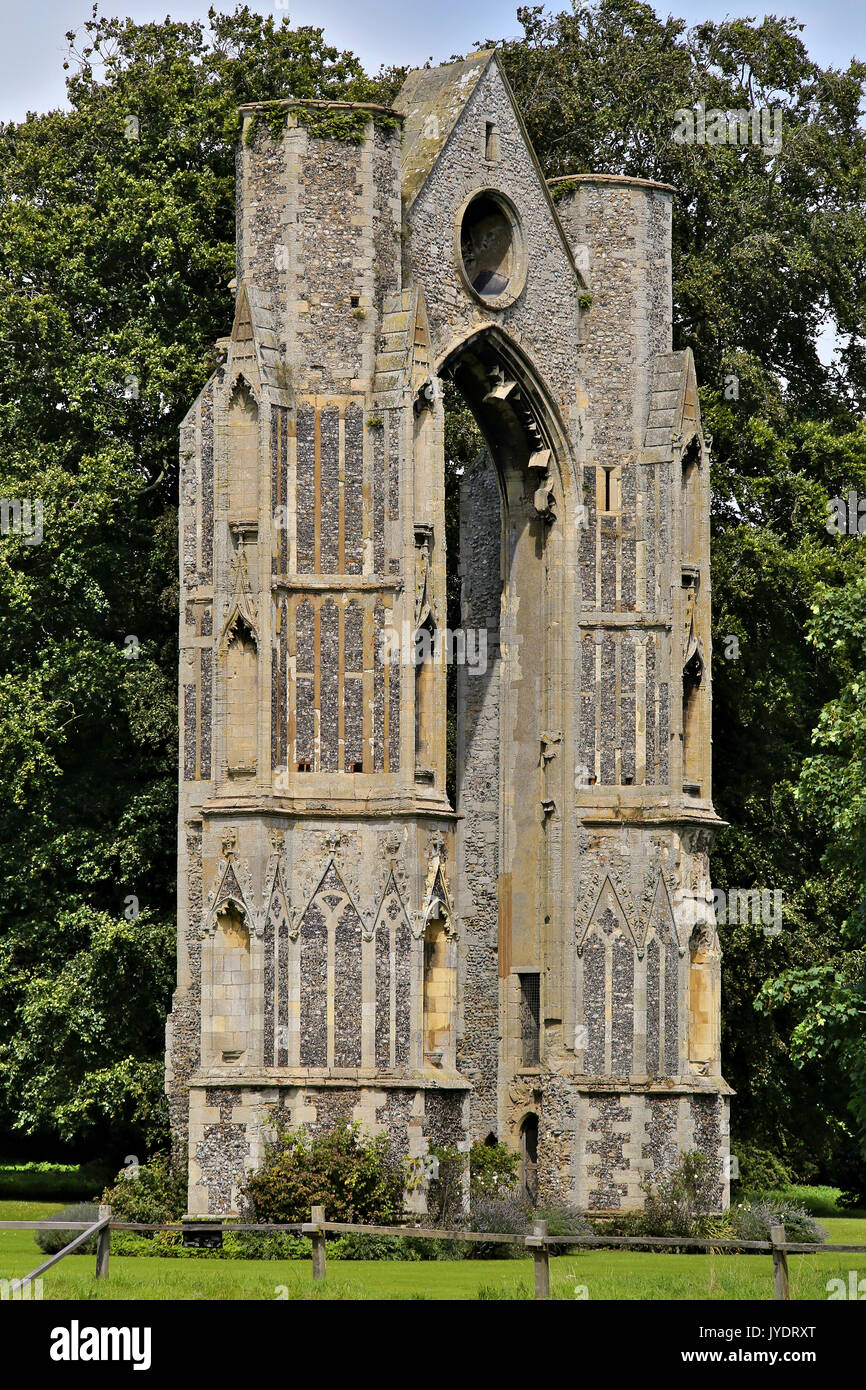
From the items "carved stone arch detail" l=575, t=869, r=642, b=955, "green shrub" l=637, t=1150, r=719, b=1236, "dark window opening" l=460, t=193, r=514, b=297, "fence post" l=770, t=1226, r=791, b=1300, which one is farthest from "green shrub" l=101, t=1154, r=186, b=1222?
"dark window opening" l=460, t=193, r=514, b=297

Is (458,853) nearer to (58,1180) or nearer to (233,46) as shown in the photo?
(58,1180)

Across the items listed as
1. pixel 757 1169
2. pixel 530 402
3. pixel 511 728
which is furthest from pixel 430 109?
pixel 757 1169

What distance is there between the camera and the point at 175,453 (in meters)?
40.6

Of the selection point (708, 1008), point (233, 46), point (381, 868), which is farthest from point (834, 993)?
point (233, 46)

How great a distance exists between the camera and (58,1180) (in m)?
42.8

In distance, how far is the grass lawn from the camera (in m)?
22.3

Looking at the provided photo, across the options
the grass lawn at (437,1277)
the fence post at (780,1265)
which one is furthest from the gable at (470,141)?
the fence post at (780,1265)

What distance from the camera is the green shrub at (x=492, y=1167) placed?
3538cm

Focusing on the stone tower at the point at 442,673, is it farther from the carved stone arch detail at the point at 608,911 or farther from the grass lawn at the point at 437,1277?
the grass lawn at the point at 437,1277

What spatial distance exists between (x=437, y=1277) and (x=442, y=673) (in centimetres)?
881

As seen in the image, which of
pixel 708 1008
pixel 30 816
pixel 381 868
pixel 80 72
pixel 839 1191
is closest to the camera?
pixel 381 868

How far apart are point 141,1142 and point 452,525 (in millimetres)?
11845

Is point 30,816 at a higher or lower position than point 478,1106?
higher

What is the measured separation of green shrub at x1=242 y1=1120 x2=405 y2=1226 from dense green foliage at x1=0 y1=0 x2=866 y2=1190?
6418 millimetres
